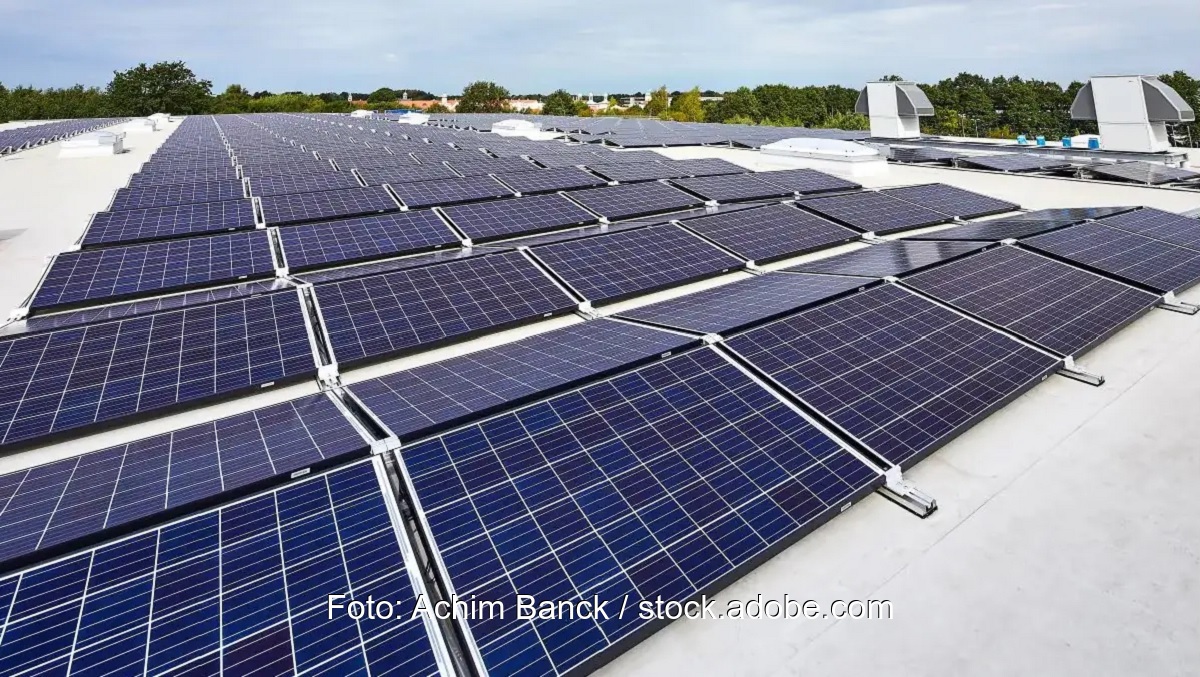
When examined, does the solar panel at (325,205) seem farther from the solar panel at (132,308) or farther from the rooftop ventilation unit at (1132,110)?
the rooftop ventilation unit at (1132,110)

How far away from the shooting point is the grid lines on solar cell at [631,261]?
622 inches

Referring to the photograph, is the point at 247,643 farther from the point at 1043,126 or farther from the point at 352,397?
the point at 1043,126

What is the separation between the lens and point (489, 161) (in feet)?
115

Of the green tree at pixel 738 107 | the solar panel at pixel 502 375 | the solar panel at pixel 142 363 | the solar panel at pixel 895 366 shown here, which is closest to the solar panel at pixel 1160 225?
the solar panel at pixel 895 366

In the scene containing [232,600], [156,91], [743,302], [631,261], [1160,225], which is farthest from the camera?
[156,91]

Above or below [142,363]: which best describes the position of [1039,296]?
below

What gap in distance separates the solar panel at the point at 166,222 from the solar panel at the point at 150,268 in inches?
48.3

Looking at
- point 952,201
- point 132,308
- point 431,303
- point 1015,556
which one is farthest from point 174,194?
point 952,201

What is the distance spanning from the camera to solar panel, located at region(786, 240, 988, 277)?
15.4 meters

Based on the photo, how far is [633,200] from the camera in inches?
965

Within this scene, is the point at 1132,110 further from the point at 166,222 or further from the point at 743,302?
the point at 166,222

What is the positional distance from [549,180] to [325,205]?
9.90 metres

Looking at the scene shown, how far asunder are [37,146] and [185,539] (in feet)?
191

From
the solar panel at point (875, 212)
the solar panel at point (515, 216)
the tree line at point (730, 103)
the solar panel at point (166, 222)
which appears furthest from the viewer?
the tree line at point (730, 103)
